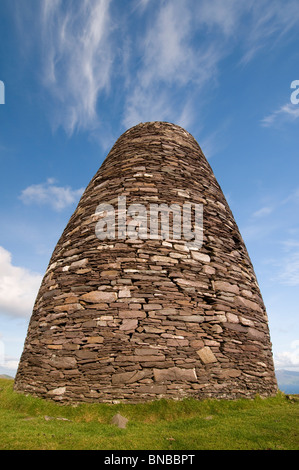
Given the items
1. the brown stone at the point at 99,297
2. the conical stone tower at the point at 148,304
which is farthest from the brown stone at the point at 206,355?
the brown stone at the point at 99,297

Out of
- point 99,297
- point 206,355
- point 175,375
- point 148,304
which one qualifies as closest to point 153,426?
point 175,375

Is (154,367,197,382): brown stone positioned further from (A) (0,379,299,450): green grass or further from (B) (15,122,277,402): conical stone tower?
(A) (0,379,299,450): green grass

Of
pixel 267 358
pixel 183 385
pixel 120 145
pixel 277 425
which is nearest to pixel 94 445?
pixel 183 385

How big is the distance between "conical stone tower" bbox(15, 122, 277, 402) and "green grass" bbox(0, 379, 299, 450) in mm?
224

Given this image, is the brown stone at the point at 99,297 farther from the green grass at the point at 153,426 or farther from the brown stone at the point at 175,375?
the green grass at the point at 153,426

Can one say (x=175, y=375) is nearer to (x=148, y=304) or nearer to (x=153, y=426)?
(x=153, y=426)

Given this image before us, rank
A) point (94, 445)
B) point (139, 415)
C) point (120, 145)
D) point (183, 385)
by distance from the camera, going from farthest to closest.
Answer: point (120, 145) → point (183, 385) → point (139, 415) → point (94, 445)

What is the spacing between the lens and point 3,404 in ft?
18.6

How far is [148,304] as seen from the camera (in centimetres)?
563

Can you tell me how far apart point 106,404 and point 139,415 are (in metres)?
0.62

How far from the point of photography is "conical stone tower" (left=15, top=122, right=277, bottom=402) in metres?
Answer: 5.21

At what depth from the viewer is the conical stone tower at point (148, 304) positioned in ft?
17.1

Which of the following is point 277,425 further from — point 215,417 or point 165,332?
point 165,332

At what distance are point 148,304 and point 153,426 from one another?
202 cm
